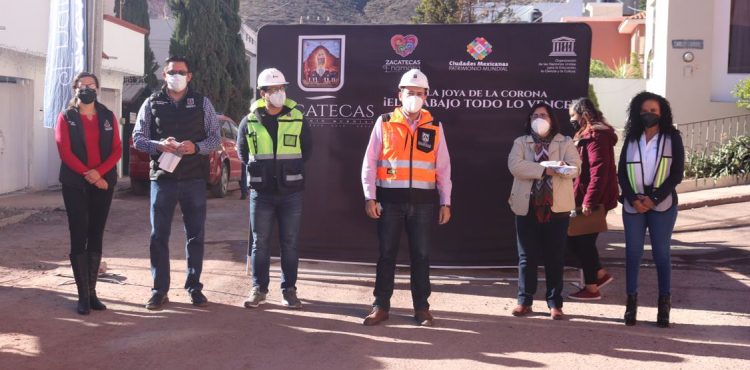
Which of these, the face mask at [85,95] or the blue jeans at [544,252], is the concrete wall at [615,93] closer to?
the blue jeans at [544,252]

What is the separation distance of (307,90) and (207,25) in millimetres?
22233

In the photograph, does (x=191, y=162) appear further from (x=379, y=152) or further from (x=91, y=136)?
(x=379, y=152)

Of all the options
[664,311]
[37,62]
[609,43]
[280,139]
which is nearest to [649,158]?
[664,311]

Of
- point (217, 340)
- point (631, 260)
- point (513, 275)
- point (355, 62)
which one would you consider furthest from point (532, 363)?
point (355, 62)

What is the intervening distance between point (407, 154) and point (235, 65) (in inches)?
1001

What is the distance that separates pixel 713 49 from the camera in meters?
18.8

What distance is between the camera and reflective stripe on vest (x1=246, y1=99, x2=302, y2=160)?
25.7ft

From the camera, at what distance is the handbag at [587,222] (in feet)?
27.0

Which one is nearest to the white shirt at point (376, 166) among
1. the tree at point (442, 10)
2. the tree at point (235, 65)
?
the tree at point (235, 65)

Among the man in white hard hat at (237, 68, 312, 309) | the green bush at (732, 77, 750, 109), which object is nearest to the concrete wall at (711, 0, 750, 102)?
the green bush at (732, 77, 750, 109)

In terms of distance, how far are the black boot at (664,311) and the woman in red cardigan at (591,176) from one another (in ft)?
3.75

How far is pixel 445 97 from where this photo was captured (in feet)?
29.2

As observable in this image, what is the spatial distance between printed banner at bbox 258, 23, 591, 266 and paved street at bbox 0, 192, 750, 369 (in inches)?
22.0

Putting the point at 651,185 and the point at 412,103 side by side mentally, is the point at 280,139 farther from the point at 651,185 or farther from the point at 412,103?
the point at 651,185
